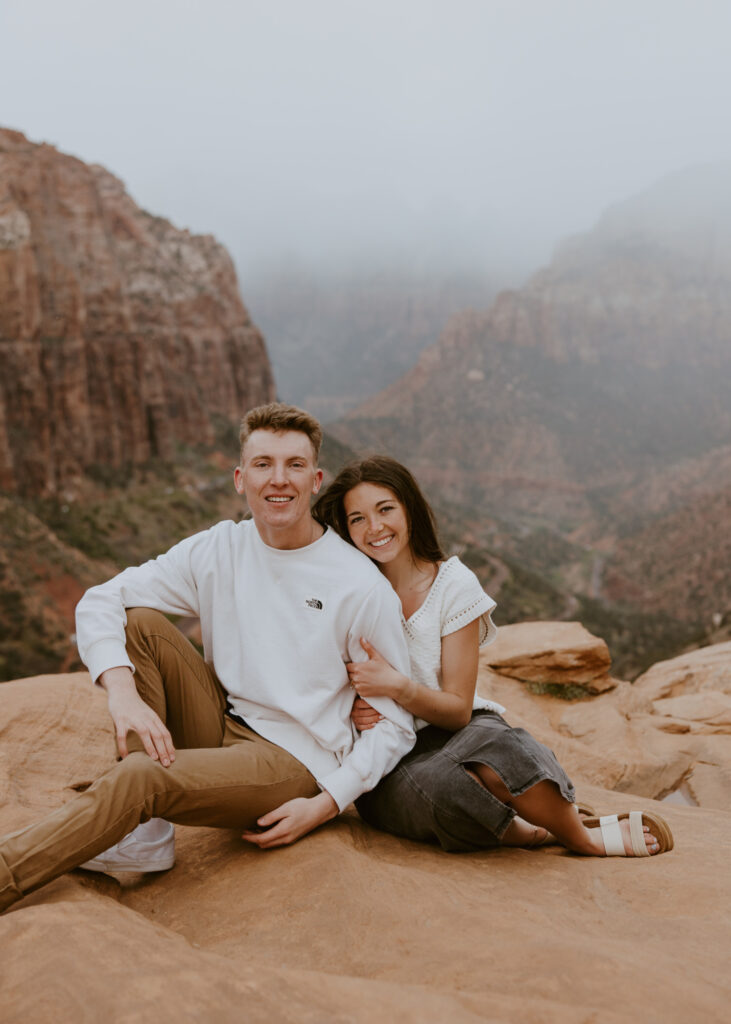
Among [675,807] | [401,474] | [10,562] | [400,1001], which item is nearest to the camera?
[400,1001]

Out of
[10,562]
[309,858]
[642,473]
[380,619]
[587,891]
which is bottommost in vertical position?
[642,473]

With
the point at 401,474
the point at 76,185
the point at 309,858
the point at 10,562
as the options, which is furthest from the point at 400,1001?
the point at 76,185

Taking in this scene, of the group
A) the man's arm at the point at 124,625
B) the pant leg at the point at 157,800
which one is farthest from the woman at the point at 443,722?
the man's arm at the point at 124,625

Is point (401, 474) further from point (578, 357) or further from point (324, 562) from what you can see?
point (578, 357)

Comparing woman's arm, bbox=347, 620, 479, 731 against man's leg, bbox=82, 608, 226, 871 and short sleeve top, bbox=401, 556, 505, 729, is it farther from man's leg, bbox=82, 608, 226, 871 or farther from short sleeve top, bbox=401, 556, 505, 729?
man's leg, bbox=82, 608, 226, 871

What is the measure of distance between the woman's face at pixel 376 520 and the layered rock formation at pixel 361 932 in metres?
1.62

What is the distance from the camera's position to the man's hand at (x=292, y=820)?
12.4ft

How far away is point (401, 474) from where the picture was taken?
4.54 m

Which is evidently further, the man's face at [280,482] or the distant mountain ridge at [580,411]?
the distant mountain ridge at [580,411]

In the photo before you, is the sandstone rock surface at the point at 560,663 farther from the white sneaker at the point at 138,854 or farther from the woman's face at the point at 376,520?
the white sneaker at the point at 138,854

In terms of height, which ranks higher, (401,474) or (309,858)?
(401,474)

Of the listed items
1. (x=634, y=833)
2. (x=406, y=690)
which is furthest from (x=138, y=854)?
(x=634, y=833)

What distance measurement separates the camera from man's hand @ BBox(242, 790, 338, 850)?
3779 millimetres

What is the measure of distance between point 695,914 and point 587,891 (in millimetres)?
512
